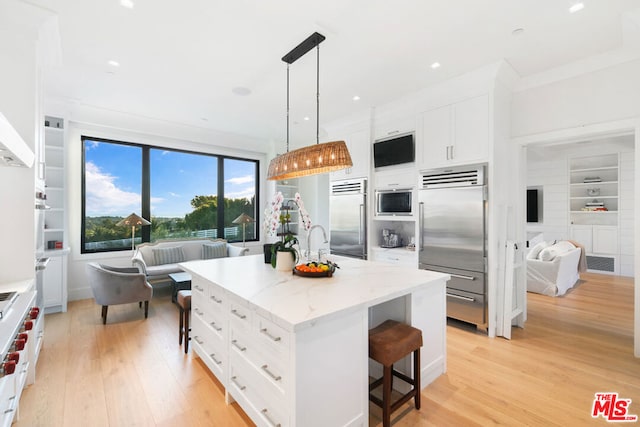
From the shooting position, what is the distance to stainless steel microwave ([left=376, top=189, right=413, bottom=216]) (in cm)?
391

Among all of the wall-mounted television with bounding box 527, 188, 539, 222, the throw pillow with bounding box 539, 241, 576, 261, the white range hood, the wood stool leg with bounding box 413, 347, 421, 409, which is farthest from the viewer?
the wall-mounted television with bounding box 527, 188, 539, 222

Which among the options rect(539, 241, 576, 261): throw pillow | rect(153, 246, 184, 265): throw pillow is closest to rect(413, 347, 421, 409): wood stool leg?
rect(539, 241, 576, 261): throw pillow

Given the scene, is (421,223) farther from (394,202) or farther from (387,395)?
(387,395)

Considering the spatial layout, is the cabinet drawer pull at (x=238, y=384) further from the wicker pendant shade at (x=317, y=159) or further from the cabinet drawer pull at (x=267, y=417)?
the wicker pendant shade at (x=317, y=159)

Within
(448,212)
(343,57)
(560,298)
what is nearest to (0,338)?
(343,57)

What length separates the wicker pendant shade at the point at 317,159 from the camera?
2.29 metres

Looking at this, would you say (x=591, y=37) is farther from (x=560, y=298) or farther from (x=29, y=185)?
(x=29, y=185)

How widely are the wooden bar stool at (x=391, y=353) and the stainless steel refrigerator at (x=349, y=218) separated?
7.68 ft

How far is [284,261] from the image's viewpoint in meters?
2.46

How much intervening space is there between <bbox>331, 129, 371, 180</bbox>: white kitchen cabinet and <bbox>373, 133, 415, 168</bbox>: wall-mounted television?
0.13 metres

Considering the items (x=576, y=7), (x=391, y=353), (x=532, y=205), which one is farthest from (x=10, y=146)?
(x=532, y=205)

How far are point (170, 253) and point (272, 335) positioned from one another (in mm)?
4113

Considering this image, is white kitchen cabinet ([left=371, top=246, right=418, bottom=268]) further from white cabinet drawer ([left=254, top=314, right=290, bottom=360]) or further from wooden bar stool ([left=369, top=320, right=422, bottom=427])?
white cabinet drawer ([left=254, top=314, right=290, bottom=360])

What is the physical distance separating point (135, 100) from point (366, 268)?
3.87m
